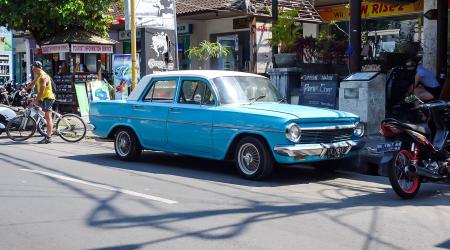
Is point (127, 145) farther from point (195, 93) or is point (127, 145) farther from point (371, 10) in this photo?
point (371, 10)

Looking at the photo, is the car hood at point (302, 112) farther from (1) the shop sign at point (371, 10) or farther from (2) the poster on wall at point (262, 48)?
(2) the poster on wall at point (262, 48)

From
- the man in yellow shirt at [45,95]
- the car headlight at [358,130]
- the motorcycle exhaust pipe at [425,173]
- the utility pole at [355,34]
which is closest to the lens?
the motorcycle exhaust pipe at [425,173]

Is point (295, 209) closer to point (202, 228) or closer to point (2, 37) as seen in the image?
point (202, 228)

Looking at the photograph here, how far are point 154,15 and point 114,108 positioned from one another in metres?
5.27

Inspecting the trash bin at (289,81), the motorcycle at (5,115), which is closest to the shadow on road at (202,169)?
the trash bin at (289,81)

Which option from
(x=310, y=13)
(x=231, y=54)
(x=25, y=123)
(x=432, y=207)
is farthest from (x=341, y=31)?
(x=432, y=207)

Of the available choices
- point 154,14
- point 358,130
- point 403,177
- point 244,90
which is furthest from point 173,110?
point 154,14

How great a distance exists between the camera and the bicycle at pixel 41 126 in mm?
13164

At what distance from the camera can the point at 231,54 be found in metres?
24.9

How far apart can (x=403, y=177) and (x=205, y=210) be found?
262 centimetres

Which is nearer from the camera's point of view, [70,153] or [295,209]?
[295,209]

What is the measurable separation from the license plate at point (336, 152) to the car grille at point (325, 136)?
0.54ft

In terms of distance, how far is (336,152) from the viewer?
8453 millimetres

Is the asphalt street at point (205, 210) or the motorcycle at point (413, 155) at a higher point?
the motorcycle at point (413, 155)
